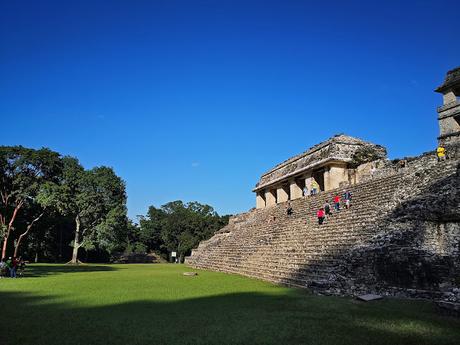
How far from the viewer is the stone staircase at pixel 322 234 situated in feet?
34.1

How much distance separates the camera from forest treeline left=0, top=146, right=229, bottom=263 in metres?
18.1

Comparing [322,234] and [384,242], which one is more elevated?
[322,234]

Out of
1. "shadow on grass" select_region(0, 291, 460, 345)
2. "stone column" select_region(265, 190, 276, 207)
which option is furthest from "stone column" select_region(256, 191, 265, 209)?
"shadow on grass" select_region(0, 291, 460, 345)

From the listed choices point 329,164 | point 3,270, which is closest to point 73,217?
point 3,270

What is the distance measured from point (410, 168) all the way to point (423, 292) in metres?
5.70

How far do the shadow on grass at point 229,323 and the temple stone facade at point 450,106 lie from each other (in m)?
15.8

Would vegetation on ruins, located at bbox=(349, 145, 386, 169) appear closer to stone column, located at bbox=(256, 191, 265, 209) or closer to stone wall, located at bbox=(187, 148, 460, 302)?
stone wall, located at bbox=(187, 148, 460, 302)

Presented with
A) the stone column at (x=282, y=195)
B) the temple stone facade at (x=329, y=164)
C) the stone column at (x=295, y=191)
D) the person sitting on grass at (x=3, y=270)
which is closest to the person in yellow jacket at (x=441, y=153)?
the temple stone facade at (x=329, y=164)

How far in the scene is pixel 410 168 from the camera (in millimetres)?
12344

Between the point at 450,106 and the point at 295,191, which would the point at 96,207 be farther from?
the point at 450,106

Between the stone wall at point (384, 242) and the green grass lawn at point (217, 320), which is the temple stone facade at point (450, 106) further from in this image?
the green grass lawn at point (217, 320)

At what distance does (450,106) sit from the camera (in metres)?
19.7

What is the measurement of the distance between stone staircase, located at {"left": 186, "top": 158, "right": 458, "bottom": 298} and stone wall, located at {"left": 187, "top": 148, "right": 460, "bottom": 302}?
0.03m

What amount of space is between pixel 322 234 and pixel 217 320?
717cm
